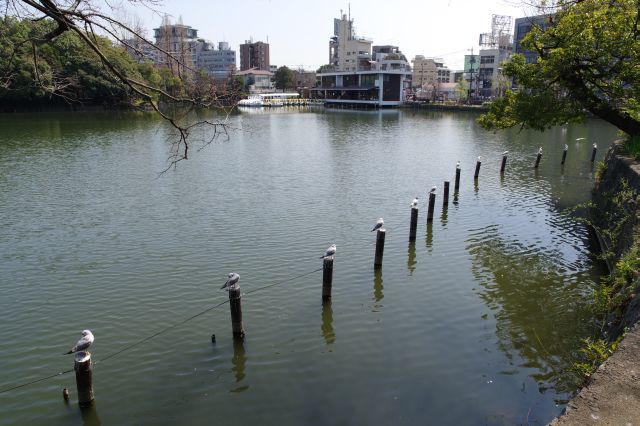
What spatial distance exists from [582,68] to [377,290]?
39.4 feet

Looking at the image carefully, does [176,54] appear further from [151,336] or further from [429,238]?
[429,238]

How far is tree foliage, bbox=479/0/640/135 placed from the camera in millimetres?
16656

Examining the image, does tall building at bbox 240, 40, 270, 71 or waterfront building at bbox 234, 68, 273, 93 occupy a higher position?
tall building at bbox 240, 40, 270, 71

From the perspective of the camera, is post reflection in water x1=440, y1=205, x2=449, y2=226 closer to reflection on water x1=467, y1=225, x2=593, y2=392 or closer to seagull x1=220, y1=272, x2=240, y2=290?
reflection on water x1=467, y1=225, x2=593, y2=392

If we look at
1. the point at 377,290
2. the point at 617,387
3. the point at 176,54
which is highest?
the point at 176,54

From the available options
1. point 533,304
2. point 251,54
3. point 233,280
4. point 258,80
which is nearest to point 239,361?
point 233,280

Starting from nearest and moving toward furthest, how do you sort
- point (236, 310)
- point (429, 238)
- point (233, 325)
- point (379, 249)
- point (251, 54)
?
point (236, 310), point (233, 325), point (379, 249), point (429, 238), point (251, 54)

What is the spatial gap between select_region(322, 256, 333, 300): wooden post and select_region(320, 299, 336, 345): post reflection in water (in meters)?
0.19

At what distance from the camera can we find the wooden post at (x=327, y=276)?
11.4 m

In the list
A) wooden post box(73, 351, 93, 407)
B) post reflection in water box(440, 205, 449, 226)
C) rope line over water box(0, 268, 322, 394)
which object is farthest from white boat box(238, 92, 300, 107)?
wooden post box(73, 351, 93, 407)

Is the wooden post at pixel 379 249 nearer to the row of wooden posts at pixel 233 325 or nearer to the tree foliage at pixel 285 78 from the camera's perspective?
the row of wooden posts at pixel 233 325

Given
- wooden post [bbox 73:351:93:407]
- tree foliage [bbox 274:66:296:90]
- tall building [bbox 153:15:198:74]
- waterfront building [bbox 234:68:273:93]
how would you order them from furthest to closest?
waterfront building [bbox 234:68:273:93], tree foliage [bbox 274:66:296:90], wooden post [bbox 73:351:93:407], tall building [bbox 153:15:198:74]

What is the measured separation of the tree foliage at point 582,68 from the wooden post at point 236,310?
1436cm

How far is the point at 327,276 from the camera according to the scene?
11625 mm
